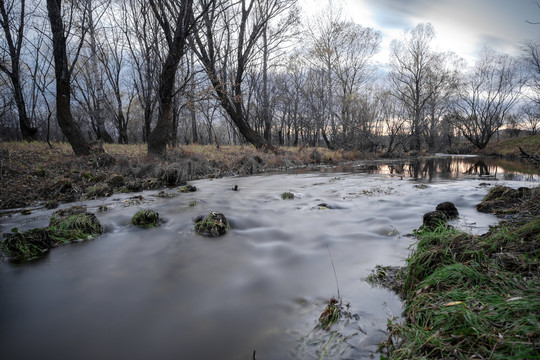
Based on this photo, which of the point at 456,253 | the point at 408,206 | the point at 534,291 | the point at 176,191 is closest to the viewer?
the point at 534,291

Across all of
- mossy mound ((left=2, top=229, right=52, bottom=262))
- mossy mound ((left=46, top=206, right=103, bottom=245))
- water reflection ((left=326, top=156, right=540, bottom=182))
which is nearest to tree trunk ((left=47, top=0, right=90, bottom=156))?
mossy mound ((left=46, top=206, right=103, bottom=245))

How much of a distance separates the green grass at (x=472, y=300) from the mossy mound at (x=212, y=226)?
9.55 feet

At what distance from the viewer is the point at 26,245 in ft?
11.9

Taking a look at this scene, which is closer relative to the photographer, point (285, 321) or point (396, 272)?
point (285, 321)

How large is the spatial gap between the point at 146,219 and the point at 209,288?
270 cm

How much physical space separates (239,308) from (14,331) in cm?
189

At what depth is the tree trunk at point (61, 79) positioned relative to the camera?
31.1 ft

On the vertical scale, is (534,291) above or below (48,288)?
above

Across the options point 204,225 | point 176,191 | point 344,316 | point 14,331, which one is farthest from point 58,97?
point 344,316

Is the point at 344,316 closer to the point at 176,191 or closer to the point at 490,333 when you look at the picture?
the point at 490,333

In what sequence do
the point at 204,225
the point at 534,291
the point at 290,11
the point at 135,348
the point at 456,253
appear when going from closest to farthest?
the point at 534,291
the point at 135,348
the point at 456,253
the point at 204,225
the point at 290,11

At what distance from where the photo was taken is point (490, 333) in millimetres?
1415

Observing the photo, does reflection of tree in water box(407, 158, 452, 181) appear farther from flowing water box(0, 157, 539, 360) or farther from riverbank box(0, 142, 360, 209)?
riverbank box(0, 142, 360, 209)

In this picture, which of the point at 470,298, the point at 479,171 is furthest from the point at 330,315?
the point at 479,171
